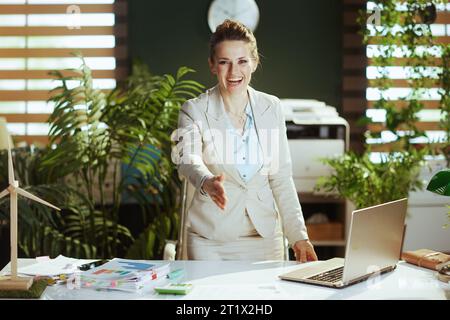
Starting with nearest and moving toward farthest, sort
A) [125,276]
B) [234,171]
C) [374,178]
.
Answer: [125,276] → [234,171] → [374,178]

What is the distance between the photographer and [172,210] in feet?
13.0

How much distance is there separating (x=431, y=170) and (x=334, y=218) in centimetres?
84

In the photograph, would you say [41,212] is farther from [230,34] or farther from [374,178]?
[374,178]

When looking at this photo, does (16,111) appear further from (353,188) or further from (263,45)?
(353,188)

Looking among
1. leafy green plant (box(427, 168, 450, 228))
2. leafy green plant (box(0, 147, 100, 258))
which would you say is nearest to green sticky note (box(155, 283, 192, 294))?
leafy green plant (box(427, 168, 450, 228))

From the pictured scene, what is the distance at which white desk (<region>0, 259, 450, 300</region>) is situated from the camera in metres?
1.89

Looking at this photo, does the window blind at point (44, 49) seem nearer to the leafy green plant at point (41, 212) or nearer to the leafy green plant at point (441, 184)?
the leafy green plant at point (41, 212)

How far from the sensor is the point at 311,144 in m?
4.52

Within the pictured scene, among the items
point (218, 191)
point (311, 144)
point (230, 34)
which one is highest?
point (230, 34)

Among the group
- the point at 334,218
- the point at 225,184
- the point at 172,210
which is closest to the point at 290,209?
the point at 225,184

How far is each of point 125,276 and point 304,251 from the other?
750mm

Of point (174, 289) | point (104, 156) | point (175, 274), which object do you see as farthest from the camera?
point (104, 156)

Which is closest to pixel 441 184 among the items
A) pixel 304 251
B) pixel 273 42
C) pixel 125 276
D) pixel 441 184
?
pixel 441 184
